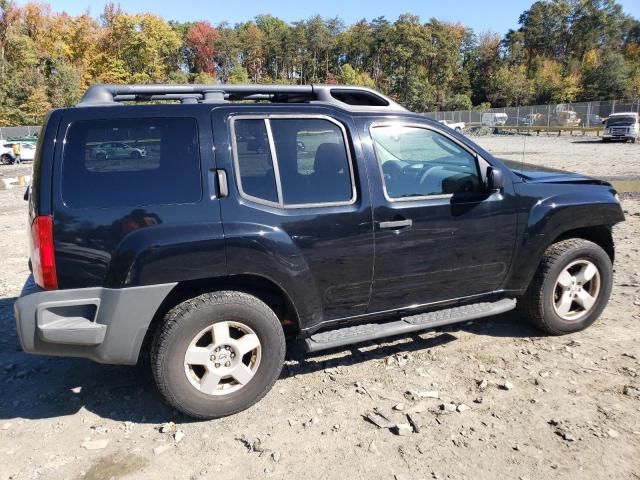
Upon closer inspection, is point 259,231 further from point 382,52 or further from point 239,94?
point 382,52

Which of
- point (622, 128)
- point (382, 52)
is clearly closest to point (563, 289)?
point (622, 128)

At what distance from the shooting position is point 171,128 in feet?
11.0

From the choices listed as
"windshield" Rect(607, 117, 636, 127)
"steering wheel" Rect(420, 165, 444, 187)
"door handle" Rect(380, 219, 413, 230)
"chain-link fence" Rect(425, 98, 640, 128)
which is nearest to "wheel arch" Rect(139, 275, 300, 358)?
"door handle" Rect(380, 219, 413, 230)

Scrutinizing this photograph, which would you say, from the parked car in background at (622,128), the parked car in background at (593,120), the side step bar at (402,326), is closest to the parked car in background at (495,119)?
the parked car in background at (593,120)

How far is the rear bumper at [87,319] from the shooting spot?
310 centimetres

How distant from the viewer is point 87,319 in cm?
318

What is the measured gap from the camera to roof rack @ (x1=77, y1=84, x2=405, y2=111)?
363 cm

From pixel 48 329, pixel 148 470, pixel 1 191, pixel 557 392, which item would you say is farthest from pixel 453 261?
pixel 1 191

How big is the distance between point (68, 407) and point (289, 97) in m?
2.77

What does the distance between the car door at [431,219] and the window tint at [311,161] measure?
0.22 m

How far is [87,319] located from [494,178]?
9.57ft

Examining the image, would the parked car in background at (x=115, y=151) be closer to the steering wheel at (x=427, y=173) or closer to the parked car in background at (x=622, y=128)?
the steering wheel at (x=427, y=173)

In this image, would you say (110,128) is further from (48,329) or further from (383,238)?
(383,238)

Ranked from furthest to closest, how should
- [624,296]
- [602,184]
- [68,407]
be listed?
1. [624,296]
2. [602,184]
3. [68,407]
